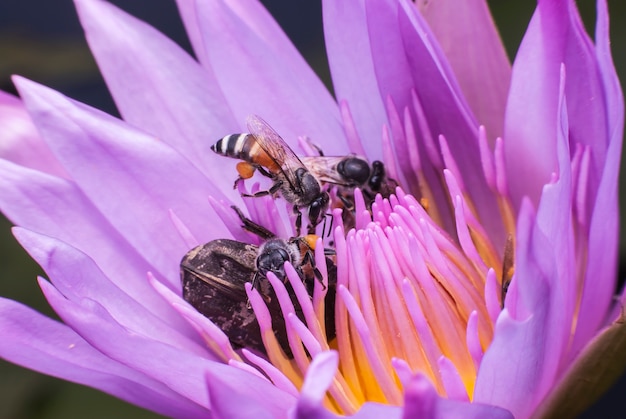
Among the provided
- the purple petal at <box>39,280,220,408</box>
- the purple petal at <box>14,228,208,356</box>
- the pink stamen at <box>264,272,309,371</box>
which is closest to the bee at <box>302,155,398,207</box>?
the pink stamen at <box>264,272,309,371</box>

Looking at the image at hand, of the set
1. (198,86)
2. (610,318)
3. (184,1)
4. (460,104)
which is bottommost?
(610,318)

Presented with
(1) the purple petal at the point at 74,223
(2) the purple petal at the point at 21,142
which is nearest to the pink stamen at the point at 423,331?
(1) the purple petal at the point at 74,223

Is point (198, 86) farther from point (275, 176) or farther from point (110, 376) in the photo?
point (110, 376)

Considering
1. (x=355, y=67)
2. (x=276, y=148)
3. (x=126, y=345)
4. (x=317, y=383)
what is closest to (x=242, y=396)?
(x=317, y=383)

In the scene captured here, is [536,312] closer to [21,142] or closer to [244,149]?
[244,149]

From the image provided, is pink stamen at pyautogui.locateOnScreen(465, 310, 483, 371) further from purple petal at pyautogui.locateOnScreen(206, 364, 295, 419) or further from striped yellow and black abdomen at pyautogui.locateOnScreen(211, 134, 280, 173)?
striped yellow and black abdomen at pyautogui.locateOnScreen(211, 134, 280, 173)

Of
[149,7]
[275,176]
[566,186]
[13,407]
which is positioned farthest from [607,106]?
[149,7]
